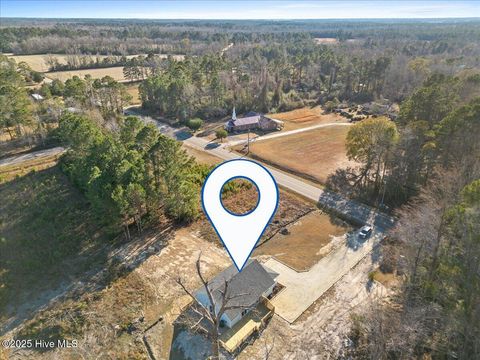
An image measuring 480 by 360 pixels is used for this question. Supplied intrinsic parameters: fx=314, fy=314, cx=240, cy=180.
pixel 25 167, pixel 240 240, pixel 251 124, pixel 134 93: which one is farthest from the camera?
pixel 134 93

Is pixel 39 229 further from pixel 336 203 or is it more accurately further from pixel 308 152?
pixel 308 152

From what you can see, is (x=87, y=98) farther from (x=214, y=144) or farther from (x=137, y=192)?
(x=137, y=192)

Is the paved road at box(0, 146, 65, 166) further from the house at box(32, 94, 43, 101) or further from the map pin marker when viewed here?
the map pin marker

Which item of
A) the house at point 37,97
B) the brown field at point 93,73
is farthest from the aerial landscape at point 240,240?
the brown field at point 93,73

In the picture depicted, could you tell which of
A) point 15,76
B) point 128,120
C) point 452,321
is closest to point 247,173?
point 452,321

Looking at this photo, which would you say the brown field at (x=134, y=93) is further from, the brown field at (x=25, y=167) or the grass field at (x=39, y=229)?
the grass field at (x=39, y=229)

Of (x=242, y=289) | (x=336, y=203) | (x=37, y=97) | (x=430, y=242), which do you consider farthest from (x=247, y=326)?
(x=37, y=97)

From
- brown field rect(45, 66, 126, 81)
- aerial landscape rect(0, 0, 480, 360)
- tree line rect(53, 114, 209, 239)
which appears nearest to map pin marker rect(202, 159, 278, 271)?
aerial landscape rect(0, 0, 480, 360)
